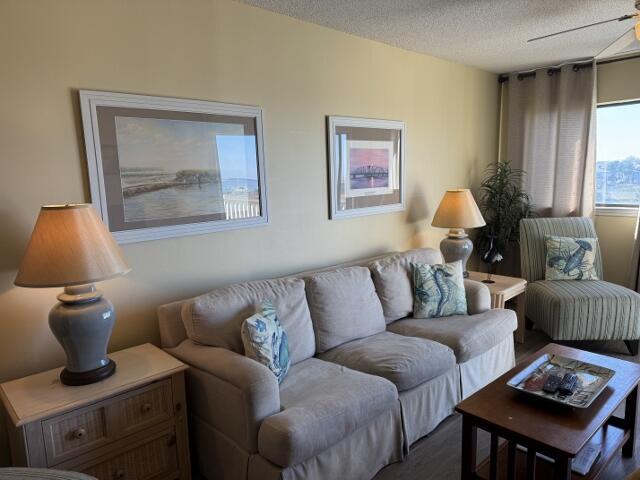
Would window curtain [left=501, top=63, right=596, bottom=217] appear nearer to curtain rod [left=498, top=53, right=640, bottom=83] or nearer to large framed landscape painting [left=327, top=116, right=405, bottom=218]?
curtain rod [left=498, top=53, right=640, bottom=83]

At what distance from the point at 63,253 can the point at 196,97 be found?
112cm

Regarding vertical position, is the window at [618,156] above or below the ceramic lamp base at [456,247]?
above

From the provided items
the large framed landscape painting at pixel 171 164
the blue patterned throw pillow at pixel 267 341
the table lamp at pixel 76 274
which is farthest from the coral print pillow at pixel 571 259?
the table lamp at pixel 76 274

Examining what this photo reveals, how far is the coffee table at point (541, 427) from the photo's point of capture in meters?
1.62

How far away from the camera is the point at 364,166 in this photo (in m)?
3.34

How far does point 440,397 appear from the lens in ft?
8.11

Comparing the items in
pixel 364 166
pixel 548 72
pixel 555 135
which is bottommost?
pixel 364 166

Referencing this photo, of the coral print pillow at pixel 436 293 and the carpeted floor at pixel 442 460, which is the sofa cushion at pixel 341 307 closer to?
the coral print pillow at pixel 436 293

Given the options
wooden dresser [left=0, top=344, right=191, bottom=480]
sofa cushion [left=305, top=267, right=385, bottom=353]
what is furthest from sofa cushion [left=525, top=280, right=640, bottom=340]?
wooden dresser [left=0, top=344, right=191, bottom=480]

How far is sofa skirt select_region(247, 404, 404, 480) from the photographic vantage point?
1.76m

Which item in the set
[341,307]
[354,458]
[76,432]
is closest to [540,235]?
[341,307]

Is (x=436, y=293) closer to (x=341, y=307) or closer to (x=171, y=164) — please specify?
(x=341, y=307)

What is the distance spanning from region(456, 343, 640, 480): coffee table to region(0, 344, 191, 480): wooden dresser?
4.19ft

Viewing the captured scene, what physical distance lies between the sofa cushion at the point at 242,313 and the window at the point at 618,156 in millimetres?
3484
